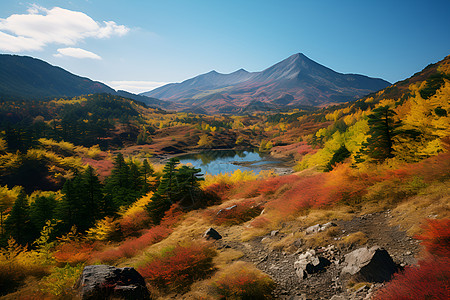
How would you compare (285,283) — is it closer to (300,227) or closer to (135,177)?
(300,227)

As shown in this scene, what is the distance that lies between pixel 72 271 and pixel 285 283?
9.10 m

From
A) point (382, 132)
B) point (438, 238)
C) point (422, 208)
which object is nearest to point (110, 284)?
point (438, 238)

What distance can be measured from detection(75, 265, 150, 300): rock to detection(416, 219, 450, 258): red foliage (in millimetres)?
8791

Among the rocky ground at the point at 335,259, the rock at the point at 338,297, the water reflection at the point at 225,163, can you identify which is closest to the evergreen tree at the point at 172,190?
the rocky ground at the point at 335,259

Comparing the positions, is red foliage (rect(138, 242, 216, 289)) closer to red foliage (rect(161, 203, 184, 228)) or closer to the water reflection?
red foliage (rect(161, 203, 184, 228))

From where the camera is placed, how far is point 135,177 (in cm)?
2909

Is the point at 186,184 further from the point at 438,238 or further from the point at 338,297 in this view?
the point at 438,238

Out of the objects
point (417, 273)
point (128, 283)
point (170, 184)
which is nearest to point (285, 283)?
point (417, 273)

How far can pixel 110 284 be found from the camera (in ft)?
22.4

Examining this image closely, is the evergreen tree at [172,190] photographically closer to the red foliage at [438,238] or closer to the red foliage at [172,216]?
the red foliage at [172,216]

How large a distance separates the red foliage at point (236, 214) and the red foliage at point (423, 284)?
9.98m

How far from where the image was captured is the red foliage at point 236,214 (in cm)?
1455

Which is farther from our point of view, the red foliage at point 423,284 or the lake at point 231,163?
the lake at point 231,163

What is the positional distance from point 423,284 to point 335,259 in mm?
3025
